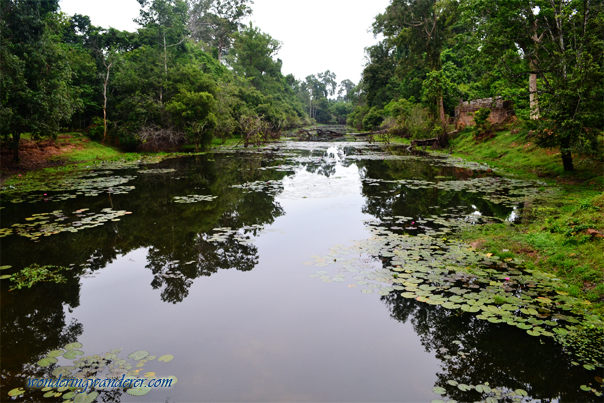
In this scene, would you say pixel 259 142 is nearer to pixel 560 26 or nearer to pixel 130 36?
pixel 130 36

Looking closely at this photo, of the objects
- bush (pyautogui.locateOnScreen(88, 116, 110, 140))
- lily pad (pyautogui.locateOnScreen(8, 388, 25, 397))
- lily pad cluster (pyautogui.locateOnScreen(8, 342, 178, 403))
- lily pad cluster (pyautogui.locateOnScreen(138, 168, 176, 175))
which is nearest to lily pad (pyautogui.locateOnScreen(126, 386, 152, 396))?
lily pad cluster (pyautogui.locateOnScreen(8, 342, 178, 403))

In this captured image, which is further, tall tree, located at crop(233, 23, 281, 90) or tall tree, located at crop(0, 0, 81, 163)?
tall tree, located at crop(233, 23, 281, 90)

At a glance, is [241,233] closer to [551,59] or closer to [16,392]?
[16,392]

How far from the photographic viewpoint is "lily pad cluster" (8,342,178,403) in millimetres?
3033

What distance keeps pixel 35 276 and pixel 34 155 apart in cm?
1824

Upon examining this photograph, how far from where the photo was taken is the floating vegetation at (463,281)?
13.6ft

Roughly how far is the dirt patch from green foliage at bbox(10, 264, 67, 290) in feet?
38.3

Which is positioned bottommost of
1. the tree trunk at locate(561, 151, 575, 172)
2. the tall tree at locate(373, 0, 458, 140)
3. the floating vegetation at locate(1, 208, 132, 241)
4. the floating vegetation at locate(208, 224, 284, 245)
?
the floating vegetation at locate(208, 224, 284, 245)

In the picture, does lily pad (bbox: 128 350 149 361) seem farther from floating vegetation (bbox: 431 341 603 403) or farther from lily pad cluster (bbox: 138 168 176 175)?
lily pad cluster (bbox: 138 168 176 175)

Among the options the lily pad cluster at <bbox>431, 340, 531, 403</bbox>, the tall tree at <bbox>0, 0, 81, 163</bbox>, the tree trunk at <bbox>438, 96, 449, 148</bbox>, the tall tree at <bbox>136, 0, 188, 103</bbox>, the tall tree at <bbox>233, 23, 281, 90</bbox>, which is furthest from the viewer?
the tall tree at <bbox>233, 23, 281, 90</bbox>

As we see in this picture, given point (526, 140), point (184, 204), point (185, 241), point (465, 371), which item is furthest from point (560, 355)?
point (526, 140)

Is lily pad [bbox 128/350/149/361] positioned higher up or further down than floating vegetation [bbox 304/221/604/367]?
further down

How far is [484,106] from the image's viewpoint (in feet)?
82.1

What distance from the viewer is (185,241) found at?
7188 mm
